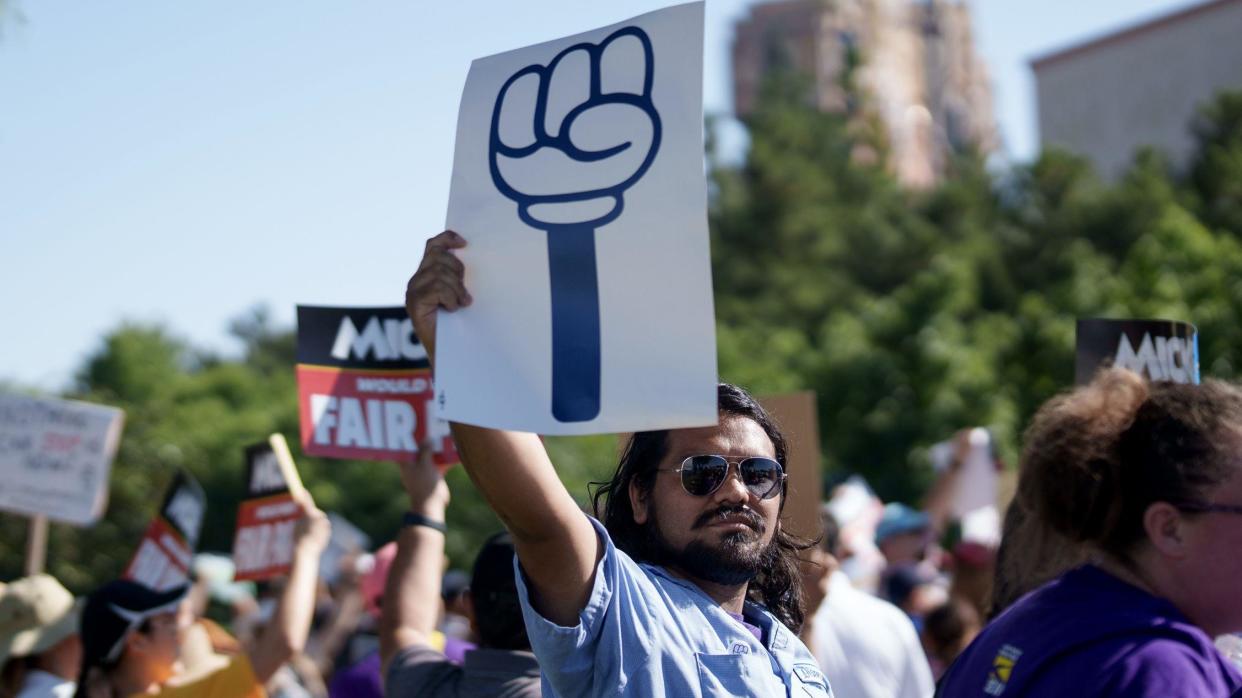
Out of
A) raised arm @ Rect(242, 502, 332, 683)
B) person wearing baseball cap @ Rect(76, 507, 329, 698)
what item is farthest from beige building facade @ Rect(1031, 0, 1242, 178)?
person wearing baseball cap @ Rect(76, 507, 329, 698)

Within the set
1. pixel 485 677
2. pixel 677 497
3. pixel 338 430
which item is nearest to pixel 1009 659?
pixel 677 497

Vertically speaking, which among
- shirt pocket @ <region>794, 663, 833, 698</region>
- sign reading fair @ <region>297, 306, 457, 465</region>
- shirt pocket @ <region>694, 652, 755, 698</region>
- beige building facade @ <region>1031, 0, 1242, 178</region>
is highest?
beige building facade @ <region>1031, 0, 1242, 178</region>

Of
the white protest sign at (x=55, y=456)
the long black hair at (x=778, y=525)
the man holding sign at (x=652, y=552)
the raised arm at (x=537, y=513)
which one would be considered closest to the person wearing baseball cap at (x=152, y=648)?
the long black hair at (x=778, y=525)

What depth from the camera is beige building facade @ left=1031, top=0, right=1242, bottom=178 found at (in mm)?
42406

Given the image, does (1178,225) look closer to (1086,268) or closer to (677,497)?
(1086,268)

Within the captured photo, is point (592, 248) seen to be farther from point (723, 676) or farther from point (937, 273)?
point (937, 273)

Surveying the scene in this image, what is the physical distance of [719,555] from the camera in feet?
8.53

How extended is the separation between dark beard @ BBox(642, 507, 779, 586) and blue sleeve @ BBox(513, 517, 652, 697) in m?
0.22

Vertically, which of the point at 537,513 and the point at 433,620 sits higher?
the point at 537,513

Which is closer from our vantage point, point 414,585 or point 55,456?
point 414,585

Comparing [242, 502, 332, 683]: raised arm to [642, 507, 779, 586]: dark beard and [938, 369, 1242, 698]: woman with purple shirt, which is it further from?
[938, 369, 1242, 698]: woman with purple shirt

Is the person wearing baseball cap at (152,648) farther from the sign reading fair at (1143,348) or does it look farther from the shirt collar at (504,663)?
the sign reading fair at (1143,348)

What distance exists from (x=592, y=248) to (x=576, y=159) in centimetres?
17

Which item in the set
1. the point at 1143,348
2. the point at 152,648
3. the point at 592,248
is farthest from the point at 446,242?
the point at 1143,348
